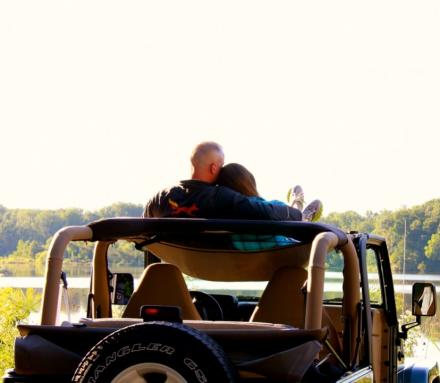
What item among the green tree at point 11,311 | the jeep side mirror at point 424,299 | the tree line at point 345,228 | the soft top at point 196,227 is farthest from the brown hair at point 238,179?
the tree line at point 345,228

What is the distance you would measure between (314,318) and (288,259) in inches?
59.7

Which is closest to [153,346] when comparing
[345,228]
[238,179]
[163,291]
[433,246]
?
[163,291]

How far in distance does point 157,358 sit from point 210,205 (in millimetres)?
1915

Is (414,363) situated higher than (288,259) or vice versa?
(288,259)

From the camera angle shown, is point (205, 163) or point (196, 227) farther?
point (205, 163)

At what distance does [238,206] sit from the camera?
23.1ft

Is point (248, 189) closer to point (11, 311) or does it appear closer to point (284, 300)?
point (284, 300)

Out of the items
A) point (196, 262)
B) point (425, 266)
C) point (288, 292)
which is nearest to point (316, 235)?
point (288, 292)

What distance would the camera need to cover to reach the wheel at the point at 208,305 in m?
7.89

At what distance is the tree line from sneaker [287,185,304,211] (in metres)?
14.2

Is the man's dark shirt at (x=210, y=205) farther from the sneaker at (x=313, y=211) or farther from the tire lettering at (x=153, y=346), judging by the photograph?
the tire lettering at (x=153, y=346)

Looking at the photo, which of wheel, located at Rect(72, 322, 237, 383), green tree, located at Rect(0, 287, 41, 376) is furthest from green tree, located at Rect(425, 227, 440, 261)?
wheel, located at Rect(72, 322, 237, 383)

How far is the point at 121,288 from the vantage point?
8.15 metres

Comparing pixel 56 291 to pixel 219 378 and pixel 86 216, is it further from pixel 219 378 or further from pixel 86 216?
pixel 86 216
